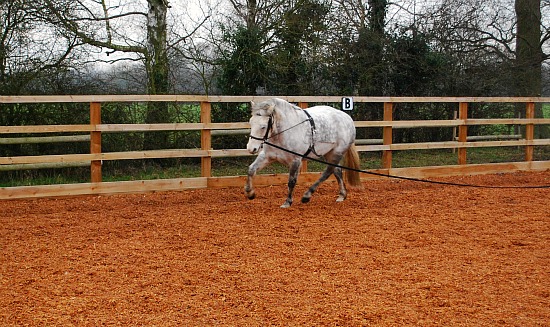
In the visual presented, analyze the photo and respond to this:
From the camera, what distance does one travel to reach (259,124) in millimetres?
7406

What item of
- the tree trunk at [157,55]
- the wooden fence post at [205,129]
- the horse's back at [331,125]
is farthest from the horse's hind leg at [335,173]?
the tree trunk at [157,55]

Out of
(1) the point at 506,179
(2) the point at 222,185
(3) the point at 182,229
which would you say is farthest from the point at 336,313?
(1) the point at 506,179

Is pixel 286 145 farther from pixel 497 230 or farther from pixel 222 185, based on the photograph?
pixel 497 230

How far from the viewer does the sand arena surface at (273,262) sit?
3.76m

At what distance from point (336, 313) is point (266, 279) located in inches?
35.6

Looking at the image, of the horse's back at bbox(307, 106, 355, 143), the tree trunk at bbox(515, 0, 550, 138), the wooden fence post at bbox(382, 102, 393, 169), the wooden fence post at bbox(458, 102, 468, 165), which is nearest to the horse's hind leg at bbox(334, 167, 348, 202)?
the horse's back at bbox(307, 106, 355, 143)

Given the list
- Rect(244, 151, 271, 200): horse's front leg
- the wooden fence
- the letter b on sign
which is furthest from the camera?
the letter b on sign

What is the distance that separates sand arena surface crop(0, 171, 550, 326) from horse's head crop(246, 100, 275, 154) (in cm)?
92

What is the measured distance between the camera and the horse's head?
Answer: 24.0 feet

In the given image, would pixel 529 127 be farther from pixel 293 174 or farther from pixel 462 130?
pixel 293 174

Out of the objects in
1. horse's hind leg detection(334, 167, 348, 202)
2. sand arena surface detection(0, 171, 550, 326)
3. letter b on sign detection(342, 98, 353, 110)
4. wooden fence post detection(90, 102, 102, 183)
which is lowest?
sand arena surface detection(0, 171, 550, 326)

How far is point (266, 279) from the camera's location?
4504mm

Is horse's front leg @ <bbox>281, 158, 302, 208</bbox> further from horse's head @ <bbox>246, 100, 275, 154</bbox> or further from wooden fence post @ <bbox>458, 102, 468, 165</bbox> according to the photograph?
wooden fence post @ <bbox>458, 102, 468, 165</bbox>

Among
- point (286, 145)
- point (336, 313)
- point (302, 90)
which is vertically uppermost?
point (302, 90)
